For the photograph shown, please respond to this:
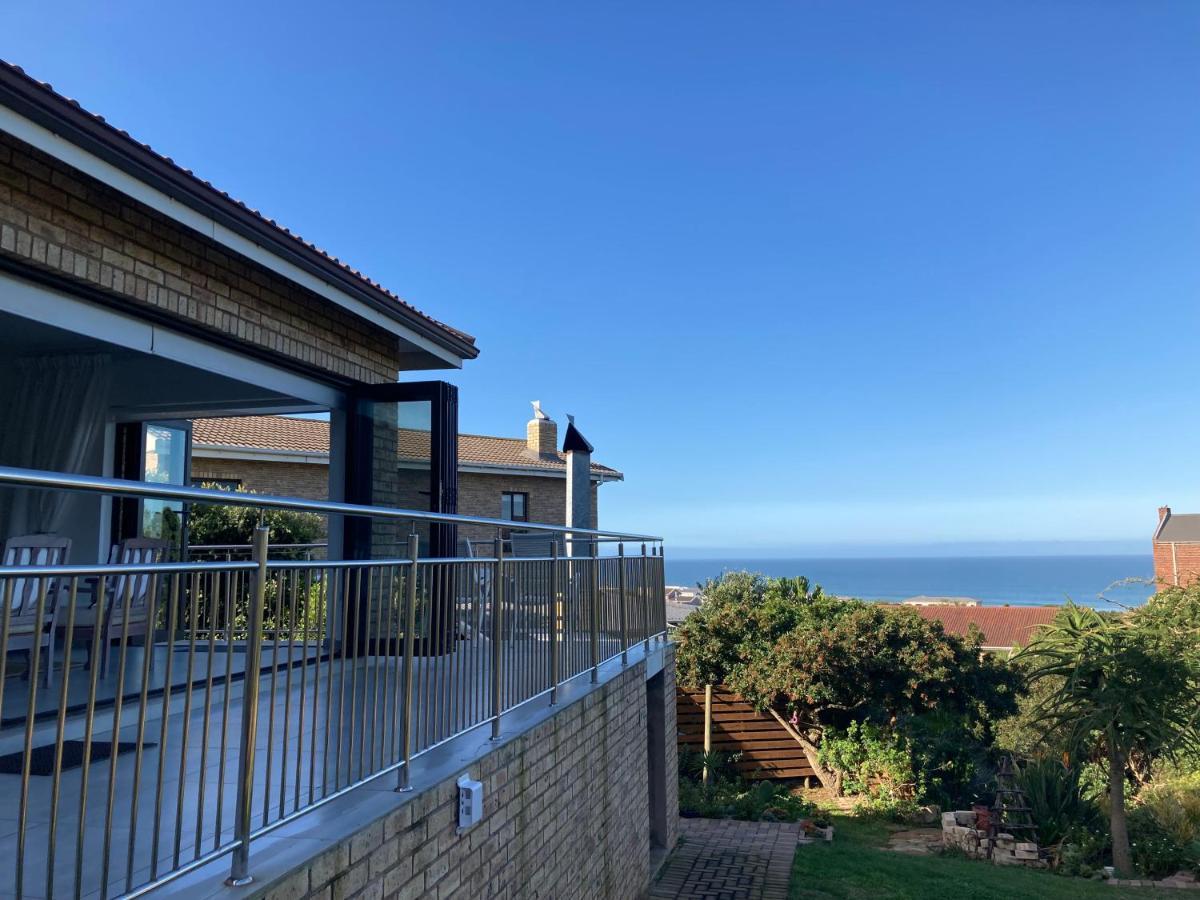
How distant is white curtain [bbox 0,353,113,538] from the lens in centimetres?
703

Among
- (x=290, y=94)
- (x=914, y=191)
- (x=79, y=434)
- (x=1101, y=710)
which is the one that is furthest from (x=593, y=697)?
(x=914, y=191)

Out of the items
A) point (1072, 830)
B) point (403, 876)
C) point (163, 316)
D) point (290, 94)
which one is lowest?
point (1072, 830)

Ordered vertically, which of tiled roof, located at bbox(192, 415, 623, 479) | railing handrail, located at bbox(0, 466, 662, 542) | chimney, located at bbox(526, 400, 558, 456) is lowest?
railing handrail, located at bbox(0, 466, 662, 542)

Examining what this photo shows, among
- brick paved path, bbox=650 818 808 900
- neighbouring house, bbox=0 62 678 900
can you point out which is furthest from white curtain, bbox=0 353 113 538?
brick paved path, bbox=650 818 808 900

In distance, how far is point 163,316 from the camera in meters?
5.48

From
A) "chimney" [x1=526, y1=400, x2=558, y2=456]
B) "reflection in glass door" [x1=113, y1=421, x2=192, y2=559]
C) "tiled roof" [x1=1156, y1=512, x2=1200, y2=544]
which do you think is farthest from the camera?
"tiled roof" [x1=1156, y1=512, x2=1200, y2=544]

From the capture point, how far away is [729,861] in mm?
9266

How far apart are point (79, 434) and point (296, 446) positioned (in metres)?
15.4

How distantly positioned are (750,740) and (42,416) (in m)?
12.9

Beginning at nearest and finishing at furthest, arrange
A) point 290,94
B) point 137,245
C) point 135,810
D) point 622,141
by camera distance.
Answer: point 135,810
point 137,245
point 290,94
point 622,141

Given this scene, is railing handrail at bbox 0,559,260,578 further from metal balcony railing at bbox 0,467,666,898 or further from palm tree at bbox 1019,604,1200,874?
palm tree at bbox 1019,604,1200,874

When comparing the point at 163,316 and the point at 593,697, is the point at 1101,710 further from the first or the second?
the point at 163,316

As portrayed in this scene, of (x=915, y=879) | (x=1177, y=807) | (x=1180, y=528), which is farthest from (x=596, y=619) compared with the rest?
(x=1180, y=528)

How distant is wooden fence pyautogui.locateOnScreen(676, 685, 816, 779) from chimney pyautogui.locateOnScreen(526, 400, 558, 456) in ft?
48.6
